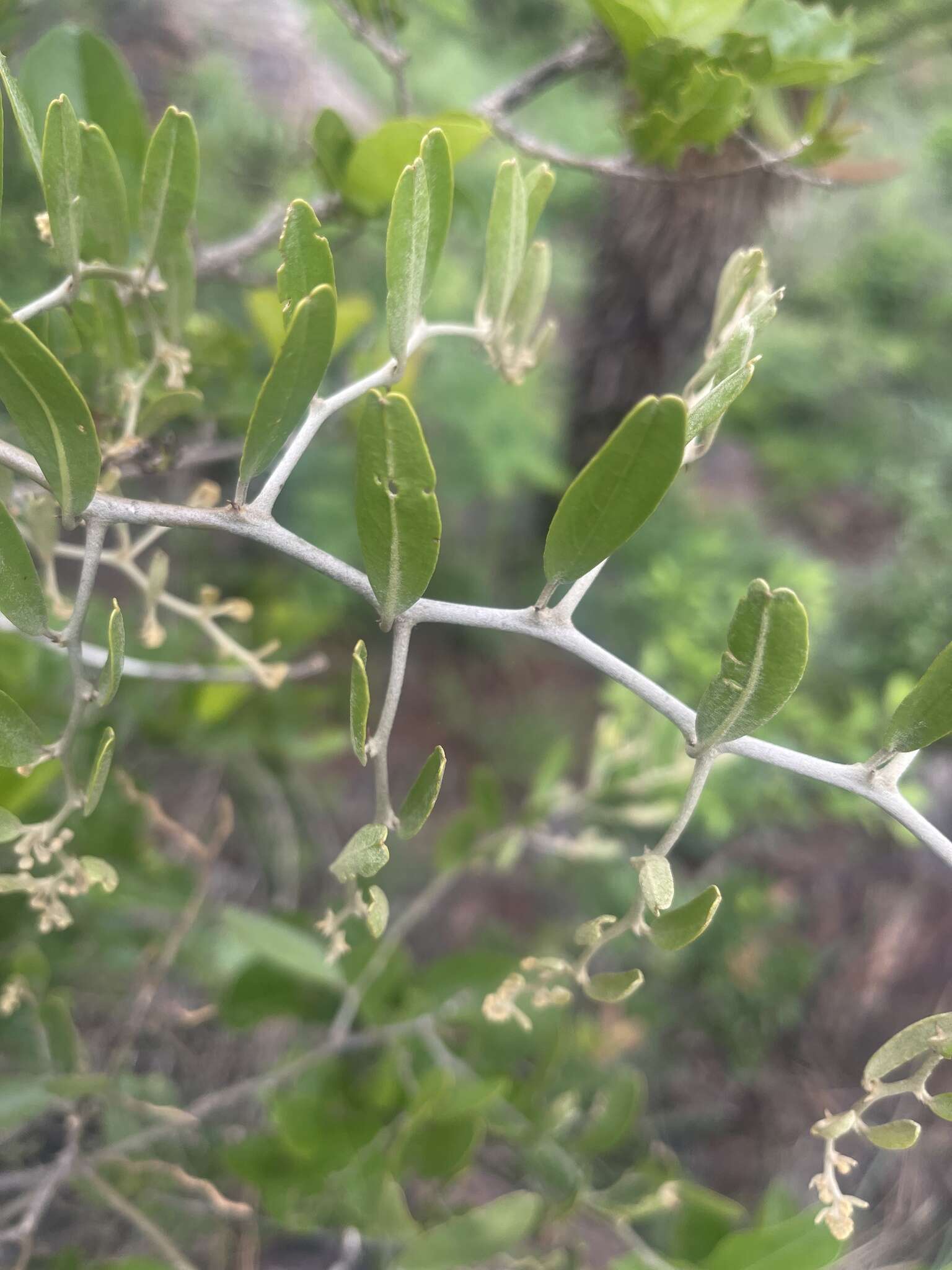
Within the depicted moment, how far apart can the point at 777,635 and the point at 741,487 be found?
1.58 m

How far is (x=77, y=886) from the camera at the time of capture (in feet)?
1.06

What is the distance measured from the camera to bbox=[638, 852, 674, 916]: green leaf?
0.85ft

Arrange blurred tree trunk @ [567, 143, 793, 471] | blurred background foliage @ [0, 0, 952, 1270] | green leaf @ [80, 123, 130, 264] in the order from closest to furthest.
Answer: green leaf @ [80, 123, 130, 264] < blurred background foliage @ [0, 0, 952, 1270] < blurred tree trunk @ [567, 143, 793, 471]

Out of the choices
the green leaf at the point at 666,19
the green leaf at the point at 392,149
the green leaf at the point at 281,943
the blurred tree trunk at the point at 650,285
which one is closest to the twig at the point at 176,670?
the green leaf at the point at 281,943

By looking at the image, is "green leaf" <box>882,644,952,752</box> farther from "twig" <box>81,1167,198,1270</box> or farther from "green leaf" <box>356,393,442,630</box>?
"twig" <box>81,1167,198,1270</box>

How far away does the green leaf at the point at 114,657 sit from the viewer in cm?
25

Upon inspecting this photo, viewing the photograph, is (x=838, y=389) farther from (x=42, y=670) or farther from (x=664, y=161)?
(x=42, y=670)

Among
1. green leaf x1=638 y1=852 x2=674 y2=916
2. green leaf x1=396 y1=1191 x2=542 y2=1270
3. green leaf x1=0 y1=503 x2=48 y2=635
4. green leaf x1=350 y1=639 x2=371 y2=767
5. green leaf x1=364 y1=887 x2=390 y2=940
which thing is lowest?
green leaf x1=396 y1=1191 x2=542 y2=1270

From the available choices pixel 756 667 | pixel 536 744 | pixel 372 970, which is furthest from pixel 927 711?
pixel 536 744

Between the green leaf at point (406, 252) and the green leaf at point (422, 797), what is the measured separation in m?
A: 0.15

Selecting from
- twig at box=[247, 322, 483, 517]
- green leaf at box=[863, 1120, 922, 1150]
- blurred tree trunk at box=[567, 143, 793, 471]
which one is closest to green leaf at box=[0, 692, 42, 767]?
twig at box=[247, 322, 483, 517]

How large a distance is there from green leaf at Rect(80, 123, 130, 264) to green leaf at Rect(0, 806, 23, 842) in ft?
0.87

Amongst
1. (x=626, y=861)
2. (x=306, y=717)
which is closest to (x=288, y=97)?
(x=306, y=717)

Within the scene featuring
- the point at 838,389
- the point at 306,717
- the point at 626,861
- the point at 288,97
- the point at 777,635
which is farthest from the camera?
the point at 288,97
